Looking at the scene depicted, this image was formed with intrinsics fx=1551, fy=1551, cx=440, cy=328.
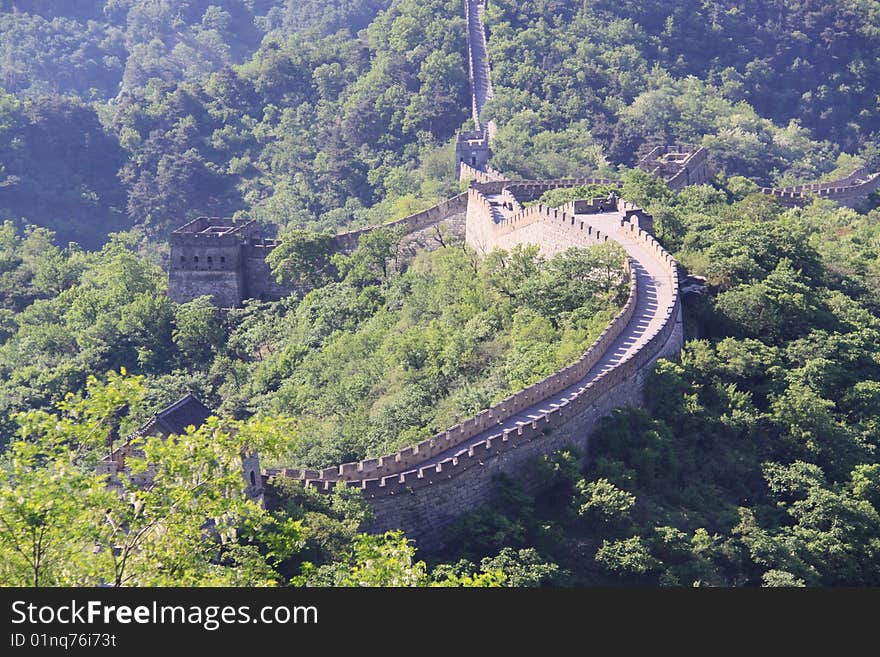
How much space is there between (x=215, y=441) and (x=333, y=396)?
2670 centimetres

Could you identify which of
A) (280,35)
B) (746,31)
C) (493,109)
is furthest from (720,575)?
(280,35)

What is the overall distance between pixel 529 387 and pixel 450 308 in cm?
1388

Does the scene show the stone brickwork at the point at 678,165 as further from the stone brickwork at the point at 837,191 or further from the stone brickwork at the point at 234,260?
the stone brickwork at the point at 234,260

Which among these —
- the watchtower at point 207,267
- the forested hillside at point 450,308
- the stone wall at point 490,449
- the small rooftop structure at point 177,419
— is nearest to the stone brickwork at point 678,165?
the forested hillside at point 450,308

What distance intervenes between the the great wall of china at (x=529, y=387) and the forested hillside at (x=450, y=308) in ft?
2.72

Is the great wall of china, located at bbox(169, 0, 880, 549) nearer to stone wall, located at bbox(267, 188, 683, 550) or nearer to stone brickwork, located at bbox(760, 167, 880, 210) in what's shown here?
stone wall, located at bbox(267, 188, 683, 550)

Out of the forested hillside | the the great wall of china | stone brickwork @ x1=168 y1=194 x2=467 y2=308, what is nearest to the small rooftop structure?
the forested hillside

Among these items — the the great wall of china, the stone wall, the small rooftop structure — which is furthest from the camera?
the the great wall of china

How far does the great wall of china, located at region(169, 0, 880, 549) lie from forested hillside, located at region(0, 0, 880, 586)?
0.83 m

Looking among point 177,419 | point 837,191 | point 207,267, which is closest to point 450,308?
point 207,267

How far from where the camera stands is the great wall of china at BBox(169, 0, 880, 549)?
44125mm

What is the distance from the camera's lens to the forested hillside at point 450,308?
37062 mm

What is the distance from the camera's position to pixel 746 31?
13525 cm

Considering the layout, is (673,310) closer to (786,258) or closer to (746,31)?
(786,258)
